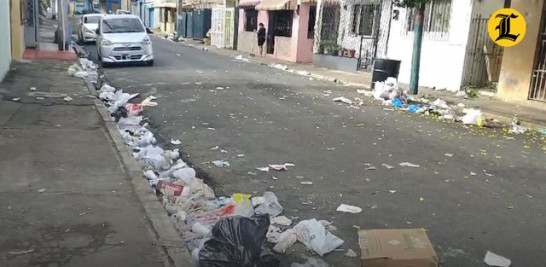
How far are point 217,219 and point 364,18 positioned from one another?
17.4 m

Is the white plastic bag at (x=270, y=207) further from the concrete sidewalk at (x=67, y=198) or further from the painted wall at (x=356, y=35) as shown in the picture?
the painted wall at (x=356, y=35)

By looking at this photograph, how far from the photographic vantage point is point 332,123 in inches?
397

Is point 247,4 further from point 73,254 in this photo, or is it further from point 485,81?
point 73,254

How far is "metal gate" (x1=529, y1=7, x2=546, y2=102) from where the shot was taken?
13.6m

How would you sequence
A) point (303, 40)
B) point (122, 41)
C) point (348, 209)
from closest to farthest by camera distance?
point (348, 209), point (122, 41), point (303, 40)

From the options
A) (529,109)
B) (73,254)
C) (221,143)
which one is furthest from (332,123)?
(73,254)

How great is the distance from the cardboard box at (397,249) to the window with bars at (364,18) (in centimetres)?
1728

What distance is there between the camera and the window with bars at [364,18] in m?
20.4

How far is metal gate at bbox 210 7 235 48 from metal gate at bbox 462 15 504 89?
66.1 feet

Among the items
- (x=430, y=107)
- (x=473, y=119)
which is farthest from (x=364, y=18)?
(x=473, y=119)

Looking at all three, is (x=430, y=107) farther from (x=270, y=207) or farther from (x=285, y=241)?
(x=285, y=241)

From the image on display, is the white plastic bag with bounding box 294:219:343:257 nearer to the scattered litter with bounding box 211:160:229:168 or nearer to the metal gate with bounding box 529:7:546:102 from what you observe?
the scattered litter with bounding box 211:160:229:168

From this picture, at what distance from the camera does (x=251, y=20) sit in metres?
32.8

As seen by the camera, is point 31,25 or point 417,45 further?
point 31,25
